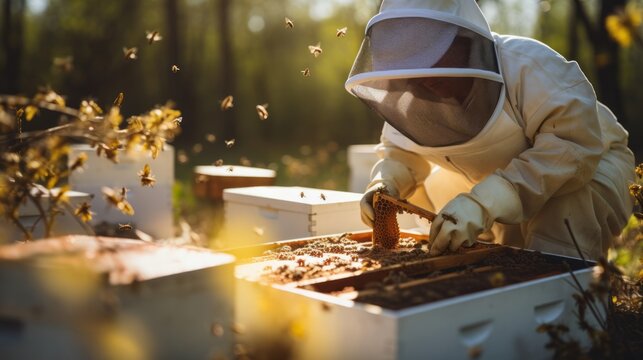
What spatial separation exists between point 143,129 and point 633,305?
2.50 meters

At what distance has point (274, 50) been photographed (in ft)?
93.0

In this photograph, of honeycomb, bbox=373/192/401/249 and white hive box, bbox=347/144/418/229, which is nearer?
honeycomb, bbox=373/192/401/249

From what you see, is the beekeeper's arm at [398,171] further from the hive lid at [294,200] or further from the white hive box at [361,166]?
the white hive box at [361,166]

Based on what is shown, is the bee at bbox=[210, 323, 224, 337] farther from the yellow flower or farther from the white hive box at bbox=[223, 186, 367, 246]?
the white hive box at bbox=[223, 186, 367, 246]

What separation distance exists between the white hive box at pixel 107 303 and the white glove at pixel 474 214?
1.08 m

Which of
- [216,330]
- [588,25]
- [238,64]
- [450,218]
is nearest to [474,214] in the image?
[450,218]

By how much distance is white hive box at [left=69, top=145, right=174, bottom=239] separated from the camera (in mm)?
4770

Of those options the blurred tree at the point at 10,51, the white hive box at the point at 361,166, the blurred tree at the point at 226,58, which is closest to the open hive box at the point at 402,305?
the white hive box at the point at 361,166

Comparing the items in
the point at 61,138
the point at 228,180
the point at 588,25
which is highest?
the point at 588,25

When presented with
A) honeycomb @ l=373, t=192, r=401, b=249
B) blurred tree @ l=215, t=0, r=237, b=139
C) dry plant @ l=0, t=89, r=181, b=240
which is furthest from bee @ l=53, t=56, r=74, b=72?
blurred tree @ l=215, t=0, r=237, b=139

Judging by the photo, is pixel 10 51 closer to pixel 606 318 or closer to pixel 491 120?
pixel 491 120

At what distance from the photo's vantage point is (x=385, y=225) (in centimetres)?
303

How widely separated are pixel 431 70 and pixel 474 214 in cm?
61

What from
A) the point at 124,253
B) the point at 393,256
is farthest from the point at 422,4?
the point at 124,253
